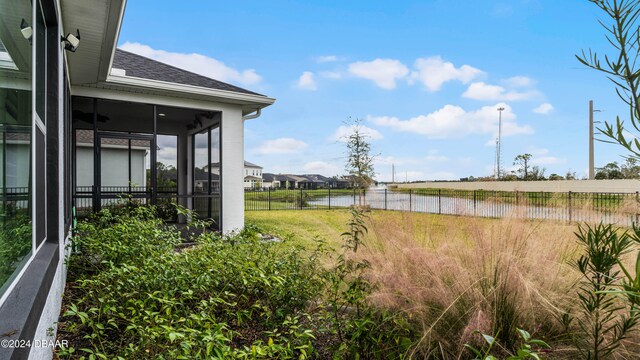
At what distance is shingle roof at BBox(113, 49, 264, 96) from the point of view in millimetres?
7027

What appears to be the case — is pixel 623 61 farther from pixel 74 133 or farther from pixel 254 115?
pixel 74 133

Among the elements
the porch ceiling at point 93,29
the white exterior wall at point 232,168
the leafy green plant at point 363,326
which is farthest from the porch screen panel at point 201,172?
the leafy green plant at point 363,326

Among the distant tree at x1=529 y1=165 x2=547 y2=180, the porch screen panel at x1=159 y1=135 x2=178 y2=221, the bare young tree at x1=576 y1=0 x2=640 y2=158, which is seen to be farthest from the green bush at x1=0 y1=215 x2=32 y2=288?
the distant tree at x1=529 y1=165 x2=547 y2=180

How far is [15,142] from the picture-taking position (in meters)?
1.59

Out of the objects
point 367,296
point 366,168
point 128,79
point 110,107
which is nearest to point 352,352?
point 367,296

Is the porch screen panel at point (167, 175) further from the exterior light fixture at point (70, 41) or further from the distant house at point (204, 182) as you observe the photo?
the exterior light fixture at point (70, 41)

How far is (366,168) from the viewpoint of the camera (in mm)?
16094

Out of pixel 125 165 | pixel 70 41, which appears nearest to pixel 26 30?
pixel 70 41

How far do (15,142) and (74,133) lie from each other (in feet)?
21.6

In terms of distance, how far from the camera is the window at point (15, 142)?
1.36 meters

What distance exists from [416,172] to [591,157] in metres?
10.8

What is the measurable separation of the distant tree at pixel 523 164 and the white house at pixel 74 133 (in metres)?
23.2

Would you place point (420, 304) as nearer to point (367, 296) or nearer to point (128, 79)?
point (367, 296)

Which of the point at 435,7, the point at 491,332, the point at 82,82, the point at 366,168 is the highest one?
the point at 435,7
